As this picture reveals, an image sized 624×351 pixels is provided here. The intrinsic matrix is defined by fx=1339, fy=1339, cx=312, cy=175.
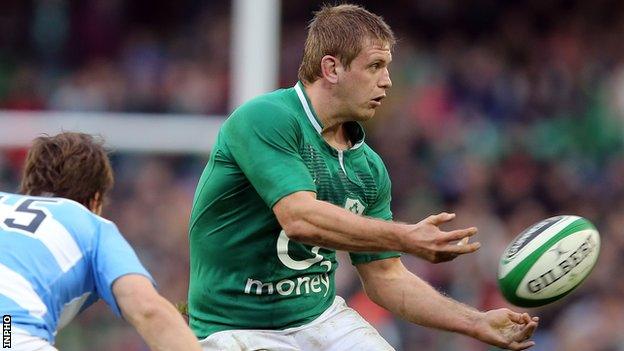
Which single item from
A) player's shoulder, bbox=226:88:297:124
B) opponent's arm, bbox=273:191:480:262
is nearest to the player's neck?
player's shoulder, bbox=226:88:297:124

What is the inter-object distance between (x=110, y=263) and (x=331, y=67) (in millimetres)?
1345

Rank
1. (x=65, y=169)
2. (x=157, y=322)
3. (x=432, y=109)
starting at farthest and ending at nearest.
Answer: (x=432, y=109)
(x=65, y=169)
(x=157, y=322)

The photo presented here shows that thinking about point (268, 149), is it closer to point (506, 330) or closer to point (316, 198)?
point (316, 198)

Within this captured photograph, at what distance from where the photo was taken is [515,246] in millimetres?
5254

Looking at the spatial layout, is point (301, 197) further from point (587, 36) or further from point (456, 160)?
point (587, 36)

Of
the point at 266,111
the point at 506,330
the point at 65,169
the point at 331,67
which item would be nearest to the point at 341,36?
the point at 331,67

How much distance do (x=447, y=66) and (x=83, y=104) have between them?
320cm

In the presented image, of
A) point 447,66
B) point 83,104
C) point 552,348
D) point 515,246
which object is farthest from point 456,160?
point 515,246

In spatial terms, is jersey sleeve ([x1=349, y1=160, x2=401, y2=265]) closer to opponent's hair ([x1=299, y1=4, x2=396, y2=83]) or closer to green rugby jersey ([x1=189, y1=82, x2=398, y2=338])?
green rugby jersey ([x1=189, y1=82, x2=398, y2=338])

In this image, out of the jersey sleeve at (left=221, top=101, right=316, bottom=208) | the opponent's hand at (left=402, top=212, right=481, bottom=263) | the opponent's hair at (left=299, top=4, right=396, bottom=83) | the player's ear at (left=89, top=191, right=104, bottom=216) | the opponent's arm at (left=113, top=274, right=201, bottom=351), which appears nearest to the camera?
the opponent's arm at (left=113, top=274, right=201, bottom=351)

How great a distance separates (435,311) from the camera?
17.3 feet

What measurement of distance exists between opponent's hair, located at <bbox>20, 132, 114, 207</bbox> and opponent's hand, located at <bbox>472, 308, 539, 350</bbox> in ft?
5.02

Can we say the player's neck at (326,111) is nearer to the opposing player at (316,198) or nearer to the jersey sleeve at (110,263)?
the opposing player at (316,198)

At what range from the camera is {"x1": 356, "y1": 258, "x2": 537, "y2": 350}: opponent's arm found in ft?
16.6
